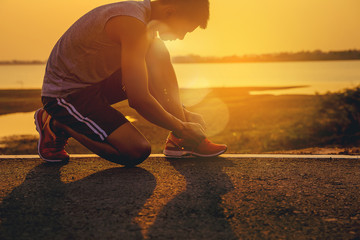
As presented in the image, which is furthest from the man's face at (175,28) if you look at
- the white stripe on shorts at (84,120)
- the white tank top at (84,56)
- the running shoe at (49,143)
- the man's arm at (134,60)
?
the running shoe at (49,143)

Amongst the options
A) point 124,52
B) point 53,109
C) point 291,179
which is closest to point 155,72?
point 124,52

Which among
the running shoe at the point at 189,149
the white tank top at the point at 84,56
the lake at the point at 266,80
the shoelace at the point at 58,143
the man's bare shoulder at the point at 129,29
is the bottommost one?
the lake at the point at 266,80

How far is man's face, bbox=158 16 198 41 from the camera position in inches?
103

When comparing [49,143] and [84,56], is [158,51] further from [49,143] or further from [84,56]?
[49,143]

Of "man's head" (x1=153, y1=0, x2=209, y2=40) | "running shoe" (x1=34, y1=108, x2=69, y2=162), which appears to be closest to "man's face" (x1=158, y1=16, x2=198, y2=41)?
"man's head" (x1=153, y1=0, x2=209, y2=40)

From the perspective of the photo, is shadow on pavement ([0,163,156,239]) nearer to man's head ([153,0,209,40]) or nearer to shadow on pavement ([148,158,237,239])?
shadow on pavement ([148,158,237,239])

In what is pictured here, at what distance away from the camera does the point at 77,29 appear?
2.70 metres

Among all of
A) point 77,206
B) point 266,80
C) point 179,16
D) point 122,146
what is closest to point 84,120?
point 122,146

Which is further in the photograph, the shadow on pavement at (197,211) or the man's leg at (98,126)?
the man's leg at (98,126)

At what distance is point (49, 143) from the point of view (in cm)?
296

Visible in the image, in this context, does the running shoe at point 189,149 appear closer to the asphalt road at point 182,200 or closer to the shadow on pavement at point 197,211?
the asphalt road at point 182,200

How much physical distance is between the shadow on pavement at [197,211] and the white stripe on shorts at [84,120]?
1.95ft

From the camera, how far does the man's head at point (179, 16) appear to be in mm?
2559

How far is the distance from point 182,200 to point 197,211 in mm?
181
